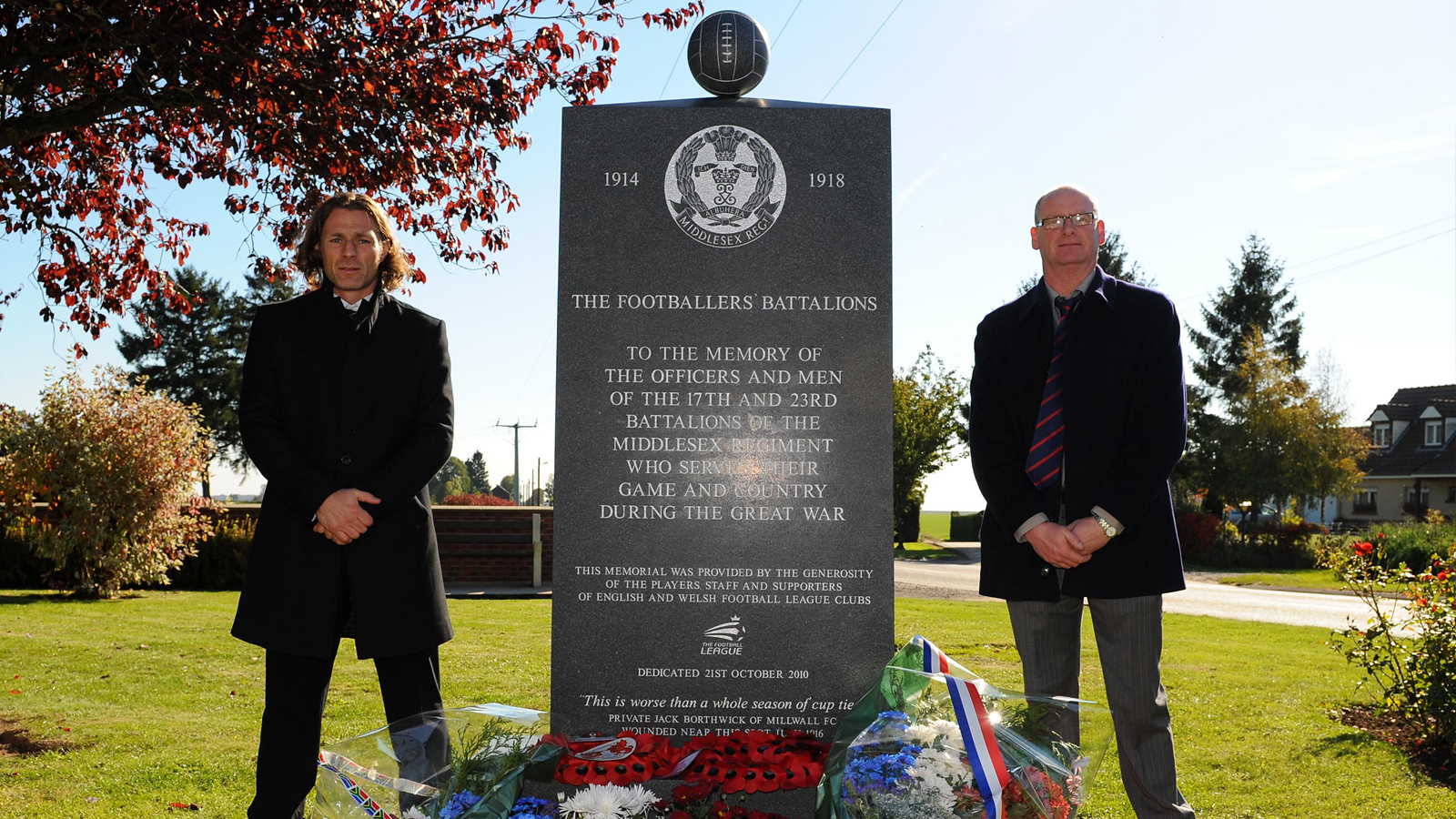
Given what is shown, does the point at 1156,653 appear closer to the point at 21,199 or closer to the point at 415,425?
the point at 415,425

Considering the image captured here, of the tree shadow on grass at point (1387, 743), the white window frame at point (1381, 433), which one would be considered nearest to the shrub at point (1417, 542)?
the tree shadow on grass at point (1387, 743)

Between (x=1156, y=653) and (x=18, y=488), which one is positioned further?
(x=18, y=488)

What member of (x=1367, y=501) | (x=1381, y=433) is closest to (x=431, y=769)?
(x=1367, y=501)

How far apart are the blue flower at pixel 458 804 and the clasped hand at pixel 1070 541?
1.84 metres

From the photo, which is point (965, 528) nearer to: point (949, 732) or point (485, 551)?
point (485, 551)

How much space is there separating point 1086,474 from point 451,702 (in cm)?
491

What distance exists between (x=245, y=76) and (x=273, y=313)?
326 cm

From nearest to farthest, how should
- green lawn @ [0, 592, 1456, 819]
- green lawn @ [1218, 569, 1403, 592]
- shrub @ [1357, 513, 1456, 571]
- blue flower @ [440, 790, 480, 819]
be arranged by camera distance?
blue flower @ [440, 790, 480, 819] → green lawn @ [0, 592, 1456, 819] → shrub @ [1357, 513, 1456, 571] → green lawn @ [1218, 569, 1403, 592]

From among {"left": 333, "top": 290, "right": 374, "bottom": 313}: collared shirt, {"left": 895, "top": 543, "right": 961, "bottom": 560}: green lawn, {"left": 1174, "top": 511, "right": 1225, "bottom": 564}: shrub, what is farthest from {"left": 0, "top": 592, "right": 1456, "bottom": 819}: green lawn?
{"left": 895, "top": 543, "right": 961, "bottom": 560}: green lawn

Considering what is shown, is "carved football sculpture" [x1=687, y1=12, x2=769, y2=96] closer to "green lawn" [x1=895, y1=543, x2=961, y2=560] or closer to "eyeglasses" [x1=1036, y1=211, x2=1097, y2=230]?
"eyeglasses" [x1=1036, y1=211, x2=1097, y2=230]

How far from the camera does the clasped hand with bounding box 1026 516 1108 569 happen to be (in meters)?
3.14

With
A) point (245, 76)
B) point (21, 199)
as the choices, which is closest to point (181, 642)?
point (21, 199)

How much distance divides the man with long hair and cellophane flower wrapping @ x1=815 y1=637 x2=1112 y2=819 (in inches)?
53.8

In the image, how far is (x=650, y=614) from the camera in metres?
3.74
